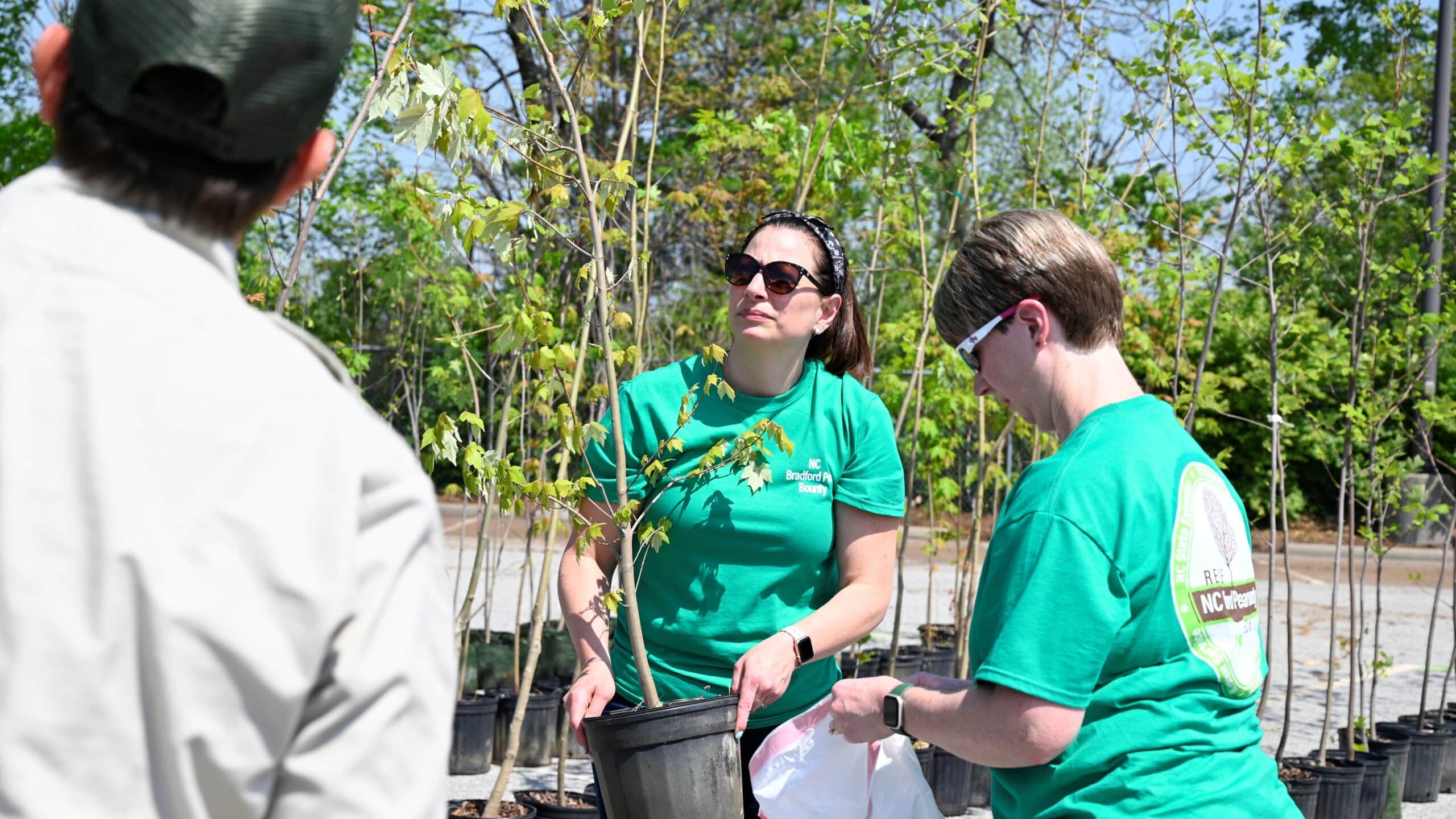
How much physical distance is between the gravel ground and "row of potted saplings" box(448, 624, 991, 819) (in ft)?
0.30

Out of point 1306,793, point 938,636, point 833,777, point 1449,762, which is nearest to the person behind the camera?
point 833,777

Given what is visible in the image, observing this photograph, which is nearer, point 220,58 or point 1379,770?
point 220,58

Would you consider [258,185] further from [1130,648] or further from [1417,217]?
[1417,217]

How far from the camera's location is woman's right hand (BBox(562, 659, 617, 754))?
2.22 metres

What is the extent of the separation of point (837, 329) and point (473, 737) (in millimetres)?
3431

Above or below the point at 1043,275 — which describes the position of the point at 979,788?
below

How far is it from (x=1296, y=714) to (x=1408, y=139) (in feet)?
10.9

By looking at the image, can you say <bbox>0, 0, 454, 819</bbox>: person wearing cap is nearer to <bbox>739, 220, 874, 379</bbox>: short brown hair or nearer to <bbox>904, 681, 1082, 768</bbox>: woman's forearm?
<bbox>904, 681, 1082, 768</bbox>: woman's forearm

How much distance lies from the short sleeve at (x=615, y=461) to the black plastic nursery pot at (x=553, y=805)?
185 cm

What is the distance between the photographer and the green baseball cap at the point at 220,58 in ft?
2.50

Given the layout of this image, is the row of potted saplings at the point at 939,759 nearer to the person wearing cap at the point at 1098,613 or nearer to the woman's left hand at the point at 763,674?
the woman's left hand at the point at 763,674

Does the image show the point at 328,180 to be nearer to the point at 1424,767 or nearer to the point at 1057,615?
the point at 1057,615

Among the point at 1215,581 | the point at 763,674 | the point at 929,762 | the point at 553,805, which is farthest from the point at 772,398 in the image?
the point at 929,762

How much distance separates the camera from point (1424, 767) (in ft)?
18.4
